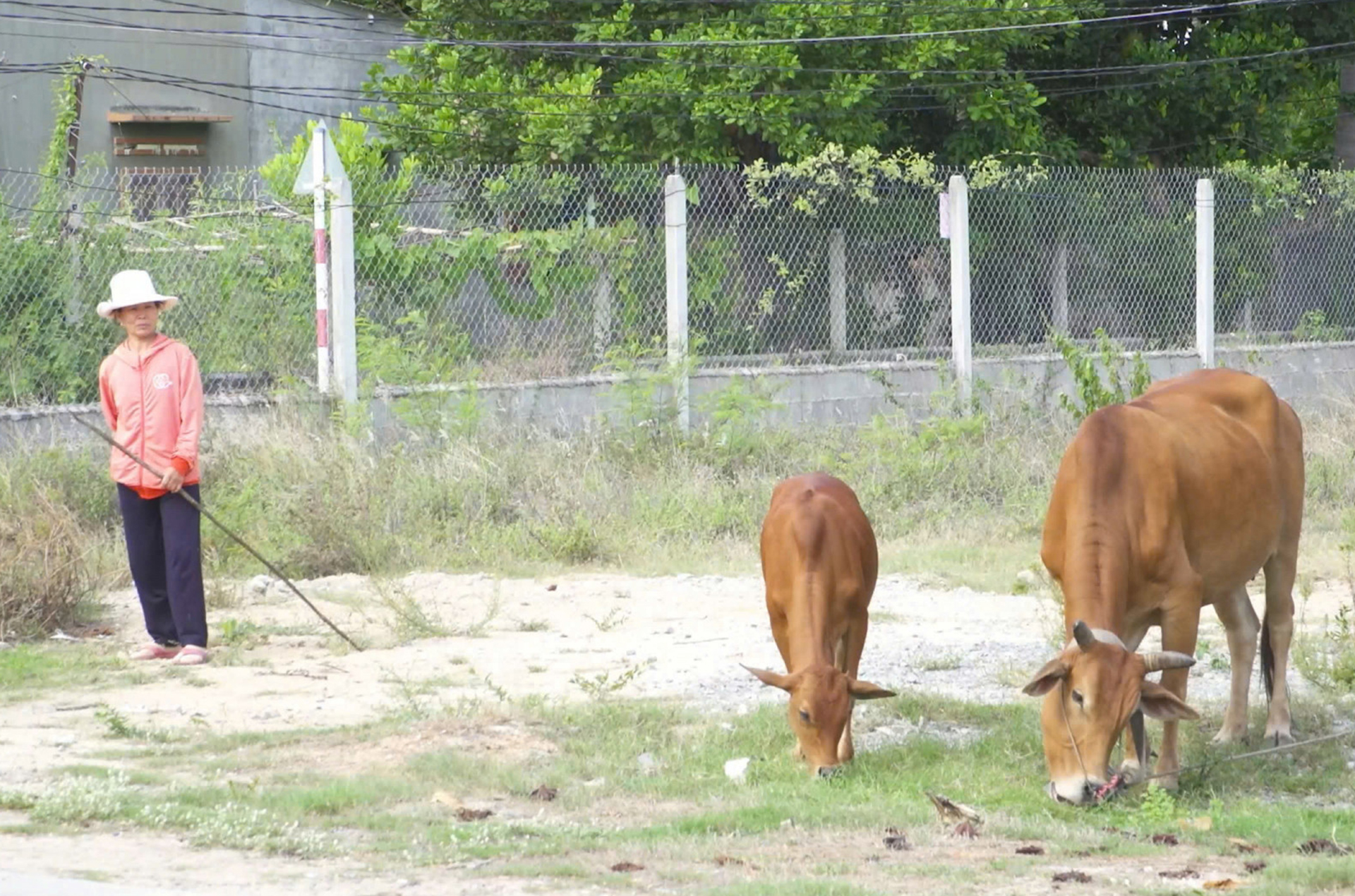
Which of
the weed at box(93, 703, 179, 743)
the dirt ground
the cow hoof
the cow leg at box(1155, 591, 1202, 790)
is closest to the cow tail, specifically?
the cow hoof

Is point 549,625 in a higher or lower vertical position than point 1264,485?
lower

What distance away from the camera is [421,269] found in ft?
43.3

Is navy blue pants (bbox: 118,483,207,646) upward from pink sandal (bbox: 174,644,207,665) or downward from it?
upward

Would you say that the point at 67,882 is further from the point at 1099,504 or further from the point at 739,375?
the point at 739,375

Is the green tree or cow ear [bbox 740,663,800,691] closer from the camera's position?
cow ear [bbox 740,663,800,691]

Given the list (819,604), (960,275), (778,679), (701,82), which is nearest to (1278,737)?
(819,604)

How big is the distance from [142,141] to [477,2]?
1124cm

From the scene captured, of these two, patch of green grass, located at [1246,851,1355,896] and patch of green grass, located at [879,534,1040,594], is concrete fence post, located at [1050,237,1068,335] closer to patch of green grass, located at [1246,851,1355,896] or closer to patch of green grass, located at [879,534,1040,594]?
patch of green grass, located at [879,534,1040,594]

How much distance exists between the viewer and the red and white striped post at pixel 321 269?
12438 mm

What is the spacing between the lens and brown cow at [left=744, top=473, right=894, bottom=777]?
6.67 metres

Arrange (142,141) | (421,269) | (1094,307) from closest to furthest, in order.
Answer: (421,269), (1094,307), (142,141)

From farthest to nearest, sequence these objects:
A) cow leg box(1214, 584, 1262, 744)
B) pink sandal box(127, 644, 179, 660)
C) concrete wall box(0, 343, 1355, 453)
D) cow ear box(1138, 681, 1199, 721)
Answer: concrete wall box(0, 343, 1355, 453)
pink sandal box(127, 644, 179, 660)
cow leg box(1214, 584, 1262, 744)
cow ear box(1138, 681, 1199, 721)

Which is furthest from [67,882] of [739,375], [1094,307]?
[1094,307]

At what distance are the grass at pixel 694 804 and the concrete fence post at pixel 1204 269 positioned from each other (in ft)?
Result: 33.3
